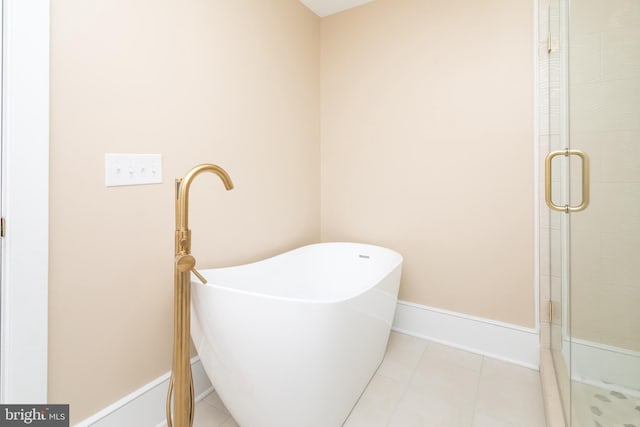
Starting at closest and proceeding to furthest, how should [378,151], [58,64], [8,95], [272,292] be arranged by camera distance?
[8,95] → [58,64] → [272,292] → [378,151]

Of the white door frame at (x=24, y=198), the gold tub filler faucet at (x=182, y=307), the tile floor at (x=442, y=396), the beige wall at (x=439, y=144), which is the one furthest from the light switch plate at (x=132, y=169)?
the beige wall at (x=439, y=144)

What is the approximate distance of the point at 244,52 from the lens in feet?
5.84

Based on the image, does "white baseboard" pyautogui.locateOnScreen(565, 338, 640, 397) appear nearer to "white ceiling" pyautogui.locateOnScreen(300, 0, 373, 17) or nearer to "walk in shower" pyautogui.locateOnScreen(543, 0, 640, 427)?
"walk in shower" pyautogui.locateOnScreen(543, 0, 640, 427)

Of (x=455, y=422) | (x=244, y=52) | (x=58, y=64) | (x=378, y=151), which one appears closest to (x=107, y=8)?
(x=58, y=64)

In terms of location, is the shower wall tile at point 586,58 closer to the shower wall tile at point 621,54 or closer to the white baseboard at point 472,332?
the shower wall tile at point 621,54

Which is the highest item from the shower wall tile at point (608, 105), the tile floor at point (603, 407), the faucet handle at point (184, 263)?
the shower wall tile at point (608, 105)

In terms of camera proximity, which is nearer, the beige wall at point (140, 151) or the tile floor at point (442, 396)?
the beige wall at point (140, 151)

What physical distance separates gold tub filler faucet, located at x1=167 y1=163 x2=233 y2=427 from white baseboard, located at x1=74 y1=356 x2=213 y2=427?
381 millimetres

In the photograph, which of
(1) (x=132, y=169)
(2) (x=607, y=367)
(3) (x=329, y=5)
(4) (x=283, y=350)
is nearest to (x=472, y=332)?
(2) (x=607, y=367)

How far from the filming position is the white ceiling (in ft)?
7.42

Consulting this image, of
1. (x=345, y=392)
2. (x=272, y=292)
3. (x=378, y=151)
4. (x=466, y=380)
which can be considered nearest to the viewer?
(x=345, y=392)

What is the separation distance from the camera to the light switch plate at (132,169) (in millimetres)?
1188

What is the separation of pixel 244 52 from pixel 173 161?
815mm

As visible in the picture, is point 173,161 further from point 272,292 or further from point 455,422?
point 455,422
